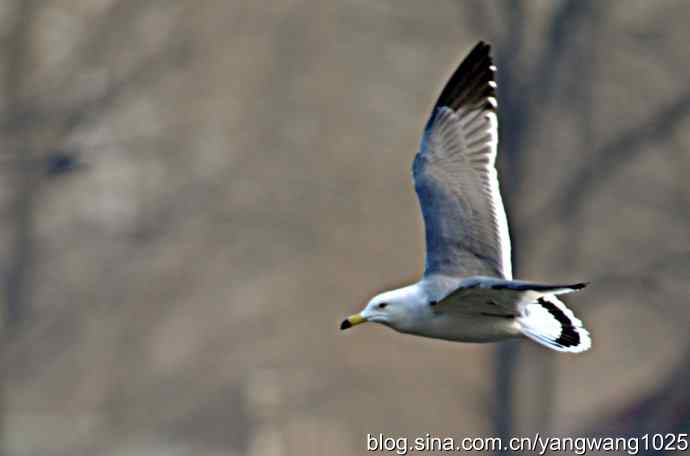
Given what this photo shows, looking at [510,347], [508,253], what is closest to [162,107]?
[510,347]

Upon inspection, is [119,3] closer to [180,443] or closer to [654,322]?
[180,443]

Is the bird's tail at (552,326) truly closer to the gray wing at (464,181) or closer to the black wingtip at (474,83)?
the gray wing at (464,181)

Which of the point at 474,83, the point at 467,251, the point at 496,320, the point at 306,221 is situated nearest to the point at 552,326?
the point at 496,320

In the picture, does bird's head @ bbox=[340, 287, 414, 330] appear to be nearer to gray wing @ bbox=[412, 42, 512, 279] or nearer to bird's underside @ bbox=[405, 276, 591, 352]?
bird's underside @ bbox=[405, 276, 591, 352]

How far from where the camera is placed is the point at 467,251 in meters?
4.53

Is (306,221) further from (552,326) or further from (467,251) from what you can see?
(552,326)

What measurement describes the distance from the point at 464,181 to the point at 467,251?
0.72 feet

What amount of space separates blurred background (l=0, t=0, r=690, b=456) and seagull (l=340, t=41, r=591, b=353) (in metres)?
3.38

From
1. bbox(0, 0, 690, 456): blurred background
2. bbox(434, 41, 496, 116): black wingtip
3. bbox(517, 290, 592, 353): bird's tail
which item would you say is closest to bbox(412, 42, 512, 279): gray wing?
bbox(434, 41, 496, 116): black wingtip

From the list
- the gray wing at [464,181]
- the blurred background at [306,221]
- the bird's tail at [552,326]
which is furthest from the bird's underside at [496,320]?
the blurred background at [306,221]

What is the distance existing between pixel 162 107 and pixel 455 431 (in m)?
2.46

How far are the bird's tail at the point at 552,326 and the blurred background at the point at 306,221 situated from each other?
143 inches

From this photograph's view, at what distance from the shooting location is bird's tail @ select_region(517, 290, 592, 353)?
14.1ft

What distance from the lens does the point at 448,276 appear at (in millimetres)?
4422
